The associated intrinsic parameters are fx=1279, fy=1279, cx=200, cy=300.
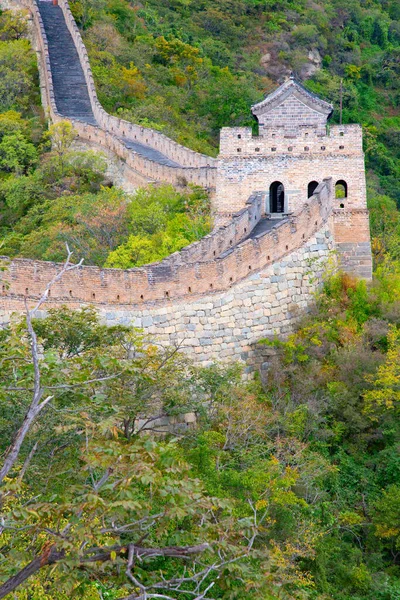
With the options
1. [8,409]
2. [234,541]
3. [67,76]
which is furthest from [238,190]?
[67,76]

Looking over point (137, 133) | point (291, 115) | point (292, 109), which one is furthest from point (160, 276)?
point (137, 133)

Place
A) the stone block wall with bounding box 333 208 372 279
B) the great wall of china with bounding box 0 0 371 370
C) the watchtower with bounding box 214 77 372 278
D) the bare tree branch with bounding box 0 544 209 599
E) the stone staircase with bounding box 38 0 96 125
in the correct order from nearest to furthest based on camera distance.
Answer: the bare tree branch with bounding box 0 544 209 599
the great wall of china with bounding box 0 0 371 370
the stone block wall with bounding box 333 208 372 279
the watchtower with bounding box 214 77 372 278
the stone staircase with bounding box 38 0 96 125

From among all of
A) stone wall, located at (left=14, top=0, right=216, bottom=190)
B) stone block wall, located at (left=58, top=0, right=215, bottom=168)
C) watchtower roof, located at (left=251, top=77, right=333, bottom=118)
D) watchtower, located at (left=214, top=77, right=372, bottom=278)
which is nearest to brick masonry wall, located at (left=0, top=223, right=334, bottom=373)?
watchtower, located at (left=214, top=77, right=372, bottom=278)

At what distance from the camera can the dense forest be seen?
14.4 m

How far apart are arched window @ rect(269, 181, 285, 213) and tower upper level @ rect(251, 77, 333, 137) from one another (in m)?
1.58

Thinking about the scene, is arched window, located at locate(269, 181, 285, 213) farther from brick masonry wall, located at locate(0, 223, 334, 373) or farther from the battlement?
brick masonry wall, located at locate(0, 223, 334, 373)

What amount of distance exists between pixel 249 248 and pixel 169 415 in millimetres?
4346

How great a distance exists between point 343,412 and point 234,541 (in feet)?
37.4

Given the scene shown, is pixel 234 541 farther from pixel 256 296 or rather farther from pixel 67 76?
pixel 67 76

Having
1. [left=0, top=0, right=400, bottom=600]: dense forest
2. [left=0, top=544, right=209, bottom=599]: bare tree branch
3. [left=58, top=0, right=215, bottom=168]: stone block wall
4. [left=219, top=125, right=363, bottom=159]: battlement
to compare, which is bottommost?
[left=0, top=544, right=209, bottom=599]: bare tree branch

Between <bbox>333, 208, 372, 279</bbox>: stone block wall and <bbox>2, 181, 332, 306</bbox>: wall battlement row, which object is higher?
<bbox>333, 208, 372, 279</bbox>: stone block wall

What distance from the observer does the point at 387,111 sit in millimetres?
65438

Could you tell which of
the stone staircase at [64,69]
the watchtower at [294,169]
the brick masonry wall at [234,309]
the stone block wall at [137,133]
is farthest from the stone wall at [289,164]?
the stone staircase at [64,69]

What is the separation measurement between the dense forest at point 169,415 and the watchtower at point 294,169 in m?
1.52
